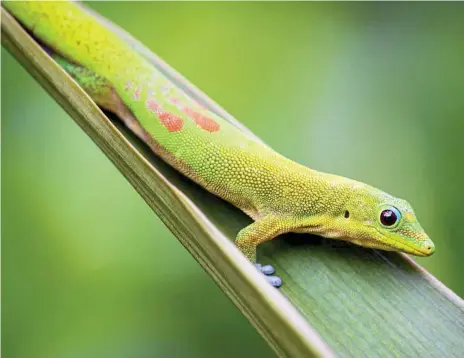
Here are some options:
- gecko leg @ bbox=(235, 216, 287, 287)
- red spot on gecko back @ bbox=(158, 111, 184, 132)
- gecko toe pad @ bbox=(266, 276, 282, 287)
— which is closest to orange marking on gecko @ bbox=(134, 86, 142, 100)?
red spot on gecko back @ bbox=(158, 111, 184, 132)

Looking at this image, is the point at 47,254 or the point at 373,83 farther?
the point at 373,83

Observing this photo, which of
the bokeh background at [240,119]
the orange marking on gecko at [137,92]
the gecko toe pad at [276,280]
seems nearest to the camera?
the gecko toe pad at [276,280]

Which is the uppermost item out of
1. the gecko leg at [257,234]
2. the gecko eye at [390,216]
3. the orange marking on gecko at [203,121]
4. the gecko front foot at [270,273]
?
the orange marking on gecko at [203,121]

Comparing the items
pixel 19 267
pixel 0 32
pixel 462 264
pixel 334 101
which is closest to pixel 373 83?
pixel 334 101

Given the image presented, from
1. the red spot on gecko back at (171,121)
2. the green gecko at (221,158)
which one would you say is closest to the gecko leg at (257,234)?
the green gecko at (221,158)

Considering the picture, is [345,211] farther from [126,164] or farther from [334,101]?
[126,164]

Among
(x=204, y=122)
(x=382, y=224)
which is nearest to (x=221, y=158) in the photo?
(x=204, y=122)

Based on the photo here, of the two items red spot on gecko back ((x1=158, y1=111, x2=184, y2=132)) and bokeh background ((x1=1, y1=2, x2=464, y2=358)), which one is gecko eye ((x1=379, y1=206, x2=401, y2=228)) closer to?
bokeh background ((x1=1, y1=2, x2=464, y2=358))

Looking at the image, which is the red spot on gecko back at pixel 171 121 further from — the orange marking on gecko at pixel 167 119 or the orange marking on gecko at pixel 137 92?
the orange marking on gecko at pixel 137 92

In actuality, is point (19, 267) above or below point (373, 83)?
below
